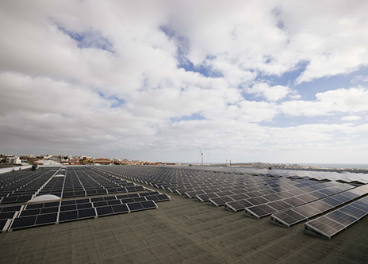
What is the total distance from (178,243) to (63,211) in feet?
52.7

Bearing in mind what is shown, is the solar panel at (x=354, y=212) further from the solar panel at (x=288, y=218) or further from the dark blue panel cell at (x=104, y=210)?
the dark blue panel cell at (x=104, y=210)

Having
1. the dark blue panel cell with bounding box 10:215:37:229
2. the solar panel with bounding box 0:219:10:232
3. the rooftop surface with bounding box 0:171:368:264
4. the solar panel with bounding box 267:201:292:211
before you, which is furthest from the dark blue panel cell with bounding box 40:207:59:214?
the solar panel with bounding box 267:201:292:211

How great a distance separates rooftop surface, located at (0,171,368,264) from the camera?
12391 mm

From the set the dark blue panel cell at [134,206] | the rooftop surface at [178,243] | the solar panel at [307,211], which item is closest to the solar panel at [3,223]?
the rooftop surface at [178,243]

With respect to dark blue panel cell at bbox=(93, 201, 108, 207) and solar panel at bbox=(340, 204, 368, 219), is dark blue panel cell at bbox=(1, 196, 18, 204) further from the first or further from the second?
solar panel at bbox=(340, 204, 368, 219)

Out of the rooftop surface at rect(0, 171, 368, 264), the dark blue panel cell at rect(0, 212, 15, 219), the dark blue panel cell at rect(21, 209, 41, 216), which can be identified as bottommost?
the rooftop surface at rect(0, 171, 368, 264)

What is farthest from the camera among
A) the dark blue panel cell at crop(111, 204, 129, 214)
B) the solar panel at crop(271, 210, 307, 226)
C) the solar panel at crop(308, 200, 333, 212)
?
the solar panel at crop(308, 200, 333, 212)

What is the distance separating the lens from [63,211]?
20812mm

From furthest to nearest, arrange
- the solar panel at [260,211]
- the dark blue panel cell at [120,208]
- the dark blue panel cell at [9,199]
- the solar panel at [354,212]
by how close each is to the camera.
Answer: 1. the dark blue panel cell at [9,199]
2. the dark blue panel cell at [120,208]
3. the solar panel at [260,211]
4. the solar panel at [354,212]

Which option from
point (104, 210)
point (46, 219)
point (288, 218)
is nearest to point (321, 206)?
point (288, 218)

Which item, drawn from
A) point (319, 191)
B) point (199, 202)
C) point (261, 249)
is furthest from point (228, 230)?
point (319, 191)

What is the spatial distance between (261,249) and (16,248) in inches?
796

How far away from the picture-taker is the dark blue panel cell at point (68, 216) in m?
19.2

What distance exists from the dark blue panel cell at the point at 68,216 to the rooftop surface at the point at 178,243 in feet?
2.54
